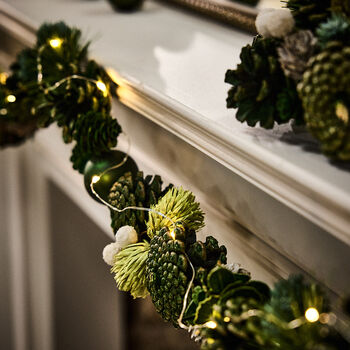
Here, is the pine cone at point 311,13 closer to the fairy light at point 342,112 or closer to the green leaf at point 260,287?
the fairy light at point 342,112

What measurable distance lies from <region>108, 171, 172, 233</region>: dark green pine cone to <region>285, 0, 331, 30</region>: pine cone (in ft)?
0.79

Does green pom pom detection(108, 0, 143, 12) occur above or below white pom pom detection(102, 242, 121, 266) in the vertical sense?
above

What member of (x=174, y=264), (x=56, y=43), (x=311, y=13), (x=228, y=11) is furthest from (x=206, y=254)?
(x=228, y=11)

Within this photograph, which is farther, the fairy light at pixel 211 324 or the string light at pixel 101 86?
the string light at pixel 101 86

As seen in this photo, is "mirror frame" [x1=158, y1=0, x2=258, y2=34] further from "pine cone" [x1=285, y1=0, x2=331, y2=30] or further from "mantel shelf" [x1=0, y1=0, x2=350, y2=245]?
"pine cone" [x1=285, y1=0, x2=331, y2=30]

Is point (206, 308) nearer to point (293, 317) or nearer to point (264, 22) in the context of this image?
point (293, 317)

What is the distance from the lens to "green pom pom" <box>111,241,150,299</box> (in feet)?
1.88

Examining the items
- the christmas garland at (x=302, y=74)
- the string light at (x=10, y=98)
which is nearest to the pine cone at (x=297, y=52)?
the christmas garland at (x=302, y=74)

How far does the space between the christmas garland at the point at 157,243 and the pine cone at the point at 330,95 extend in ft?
0.24

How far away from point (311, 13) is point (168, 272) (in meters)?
0.27

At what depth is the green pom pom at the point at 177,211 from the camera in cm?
57

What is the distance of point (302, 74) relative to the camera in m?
0.47

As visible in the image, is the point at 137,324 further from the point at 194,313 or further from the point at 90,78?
the point at 194,313

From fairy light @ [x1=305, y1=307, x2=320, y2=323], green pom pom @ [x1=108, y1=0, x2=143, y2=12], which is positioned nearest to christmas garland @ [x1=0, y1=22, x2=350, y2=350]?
fairy light @ [x1=305, y1=307, x2=320, y2=323]
